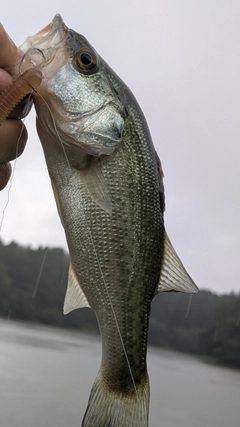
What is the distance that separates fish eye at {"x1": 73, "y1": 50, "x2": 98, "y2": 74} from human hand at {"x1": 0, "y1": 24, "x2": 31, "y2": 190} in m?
0.26

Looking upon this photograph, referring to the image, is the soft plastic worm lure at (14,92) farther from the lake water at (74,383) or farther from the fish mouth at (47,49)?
the lake water at (74,383)

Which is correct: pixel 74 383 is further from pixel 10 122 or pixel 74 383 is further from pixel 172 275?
pixel 10 122

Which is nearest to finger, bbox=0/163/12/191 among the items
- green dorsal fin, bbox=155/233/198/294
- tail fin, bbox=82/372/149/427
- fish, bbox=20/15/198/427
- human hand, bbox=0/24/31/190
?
human hand, bbox=0/24/31/190

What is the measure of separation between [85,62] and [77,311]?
27.6m

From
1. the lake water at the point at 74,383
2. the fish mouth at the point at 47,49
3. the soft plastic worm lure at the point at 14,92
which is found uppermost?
the fish mouth at the point at 47,49

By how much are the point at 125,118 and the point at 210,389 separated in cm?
3428

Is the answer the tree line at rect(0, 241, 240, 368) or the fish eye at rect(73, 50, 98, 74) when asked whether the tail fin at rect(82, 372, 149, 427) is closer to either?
the fish eye at rect(73, 50, 98, 74)

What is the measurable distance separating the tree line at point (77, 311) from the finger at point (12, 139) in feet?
72.3

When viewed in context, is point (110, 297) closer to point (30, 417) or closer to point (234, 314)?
point (30, 417)

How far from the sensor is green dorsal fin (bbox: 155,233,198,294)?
77.5 inches

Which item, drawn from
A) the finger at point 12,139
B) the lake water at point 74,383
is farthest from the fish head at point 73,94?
the lake water at point 74,383

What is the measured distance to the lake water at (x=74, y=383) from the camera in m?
19.5

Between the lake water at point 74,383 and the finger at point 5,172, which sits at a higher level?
the finger at point 5,172

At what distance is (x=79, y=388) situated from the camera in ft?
81.3
